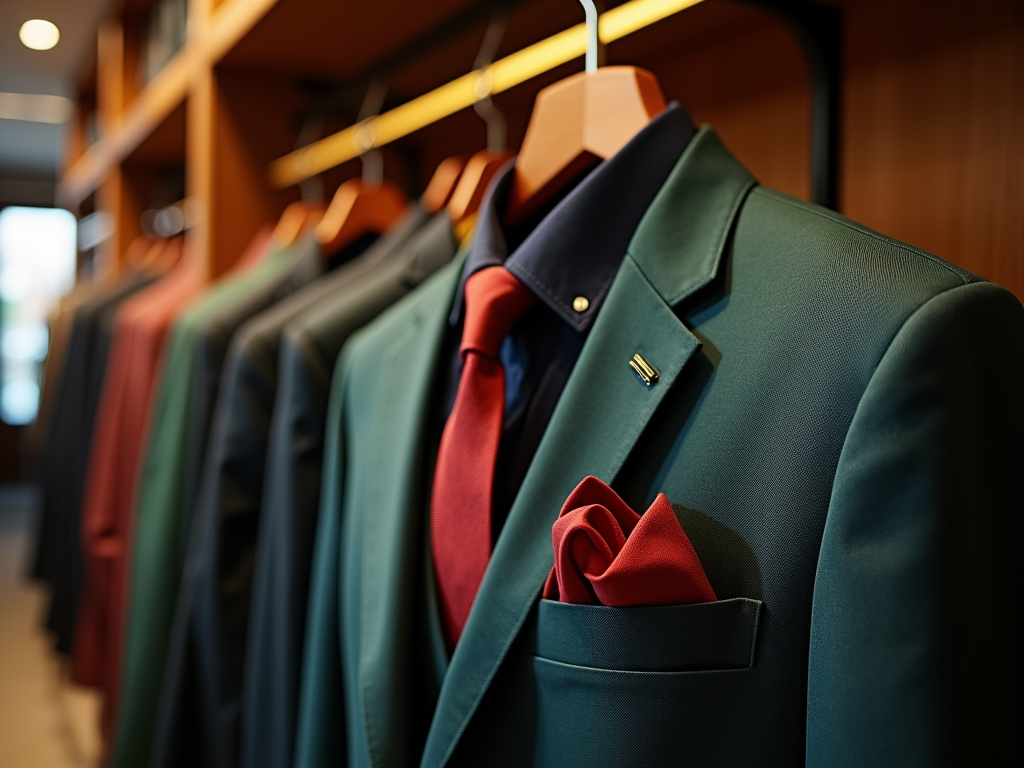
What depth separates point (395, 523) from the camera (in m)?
0.80

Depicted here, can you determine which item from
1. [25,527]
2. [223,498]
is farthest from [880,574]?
[25,527]

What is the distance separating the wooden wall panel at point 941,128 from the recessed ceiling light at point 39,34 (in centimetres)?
237

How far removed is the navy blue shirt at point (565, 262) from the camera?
2.41 ft

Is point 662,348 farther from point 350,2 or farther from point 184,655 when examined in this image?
point 350,2

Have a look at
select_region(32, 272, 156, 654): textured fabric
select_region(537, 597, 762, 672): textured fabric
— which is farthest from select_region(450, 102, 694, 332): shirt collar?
select_region(32, 272, 156, 654): textured fabric

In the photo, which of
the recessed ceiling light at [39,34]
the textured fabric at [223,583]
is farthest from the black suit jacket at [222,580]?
the recessed ceiling light at [39,34]

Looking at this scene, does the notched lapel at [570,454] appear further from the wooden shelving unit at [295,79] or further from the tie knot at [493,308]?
the wooden shelving unit at [295,79]

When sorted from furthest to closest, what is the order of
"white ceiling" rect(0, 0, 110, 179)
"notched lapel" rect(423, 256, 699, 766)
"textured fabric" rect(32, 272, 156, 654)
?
"white ceiling" rect(0, 0, 110, 179), "textured fabric" rect(32, 272, 156, 654), "notched lapel" rect(423, 256, 699, 766)

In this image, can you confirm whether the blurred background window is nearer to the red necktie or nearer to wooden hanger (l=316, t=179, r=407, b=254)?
wooden hanger (l=316, t=179, r=407, b=254)

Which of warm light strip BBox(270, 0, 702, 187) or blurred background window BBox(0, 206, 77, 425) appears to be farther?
blurred background window BBox(0, 206, 77, 425)

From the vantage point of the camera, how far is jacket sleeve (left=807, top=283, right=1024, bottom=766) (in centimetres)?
48

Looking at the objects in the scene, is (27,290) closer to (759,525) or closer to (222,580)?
(222,580)

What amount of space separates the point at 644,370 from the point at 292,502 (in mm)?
511

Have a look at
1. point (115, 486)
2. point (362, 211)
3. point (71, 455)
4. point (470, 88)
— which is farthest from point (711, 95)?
point (71, 455)
